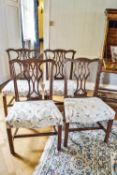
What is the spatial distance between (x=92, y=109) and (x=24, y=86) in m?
0.93

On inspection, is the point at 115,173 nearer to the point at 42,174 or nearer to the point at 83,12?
the point at 42,174

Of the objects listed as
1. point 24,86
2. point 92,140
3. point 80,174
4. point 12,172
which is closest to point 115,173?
point 80,174

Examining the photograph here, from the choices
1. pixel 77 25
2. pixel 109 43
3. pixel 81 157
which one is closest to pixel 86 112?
pixel 81 157

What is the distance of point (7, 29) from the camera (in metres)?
3.13

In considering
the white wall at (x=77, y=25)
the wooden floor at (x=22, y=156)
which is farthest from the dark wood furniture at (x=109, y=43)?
the wooden floor at (x=22, y=156)

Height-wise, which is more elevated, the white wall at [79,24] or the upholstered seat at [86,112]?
the white wall at [79,24]

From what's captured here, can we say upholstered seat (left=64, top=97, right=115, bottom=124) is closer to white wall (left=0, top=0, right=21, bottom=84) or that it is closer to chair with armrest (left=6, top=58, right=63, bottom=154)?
chair with armrest (left=6, top=58, right=63, bottom=154)

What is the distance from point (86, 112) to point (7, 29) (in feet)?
8.10

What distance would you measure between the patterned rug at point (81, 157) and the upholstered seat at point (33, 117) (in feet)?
1.17

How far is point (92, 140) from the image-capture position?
71.6 inches

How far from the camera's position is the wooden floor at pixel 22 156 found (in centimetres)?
144

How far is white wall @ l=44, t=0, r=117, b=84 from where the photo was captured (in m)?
2.67

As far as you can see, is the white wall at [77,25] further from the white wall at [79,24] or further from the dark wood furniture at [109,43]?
the dark wood furniture at [109,43]

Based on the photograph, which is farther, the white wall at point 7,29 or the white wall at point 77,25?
the white wall at point 7,29
